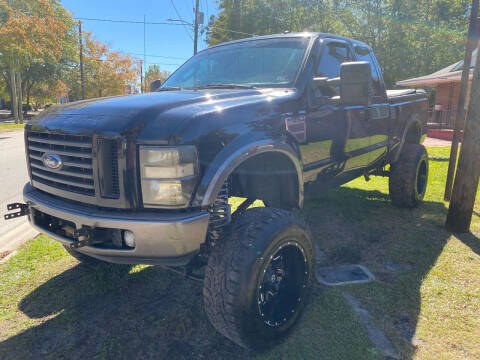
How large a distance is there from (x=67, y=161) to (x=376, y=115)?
3.28 m

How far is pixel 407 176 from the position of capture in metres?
5.07

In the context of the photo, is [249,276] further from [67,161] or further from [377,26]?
[377,26]

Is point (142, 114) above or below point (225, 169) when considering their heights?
above

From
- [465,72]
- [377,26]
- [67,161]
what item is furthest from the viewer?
[377,26]

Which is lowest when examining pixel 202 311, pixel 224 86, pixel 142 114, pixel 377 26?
pixel 202 311

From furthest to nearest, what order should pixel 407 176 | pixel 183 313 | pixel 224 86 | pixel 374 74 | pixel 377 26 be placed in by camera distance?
pixel 377 26 < pixel 407 176 < pixel 374 74 < pixel 224 86 < pixel 183 313

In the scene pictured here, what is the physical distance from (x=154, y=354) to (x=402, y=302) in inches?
75.4

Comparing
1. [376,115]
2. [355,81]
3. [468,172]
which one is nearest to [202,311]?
[355,81]

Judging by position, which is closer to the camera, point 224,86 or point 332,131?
point 224,86

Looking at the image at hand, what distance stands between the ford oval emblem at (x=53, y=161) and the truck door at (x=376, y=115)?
303cm

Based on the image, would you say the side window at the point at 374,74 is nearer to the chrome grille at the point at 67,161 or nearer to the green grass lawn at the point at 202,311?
the green grass lawn at the point at 202,311

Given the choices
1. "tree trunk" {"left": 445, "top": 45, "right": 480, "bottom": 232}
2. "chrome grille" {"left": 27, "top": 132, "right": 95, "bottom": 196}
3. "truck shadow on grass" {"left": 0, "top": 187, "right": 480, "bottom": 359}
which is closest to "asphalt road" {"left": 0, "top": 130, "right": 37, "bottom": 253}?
"truck shadow on grass" {"left": 0, "top": 187, "right": 480, "bottom": 359}

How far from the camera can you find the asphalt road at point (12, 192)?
173 inches

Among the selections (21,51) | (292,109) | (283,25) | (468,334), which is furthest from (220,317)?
(283,25)
